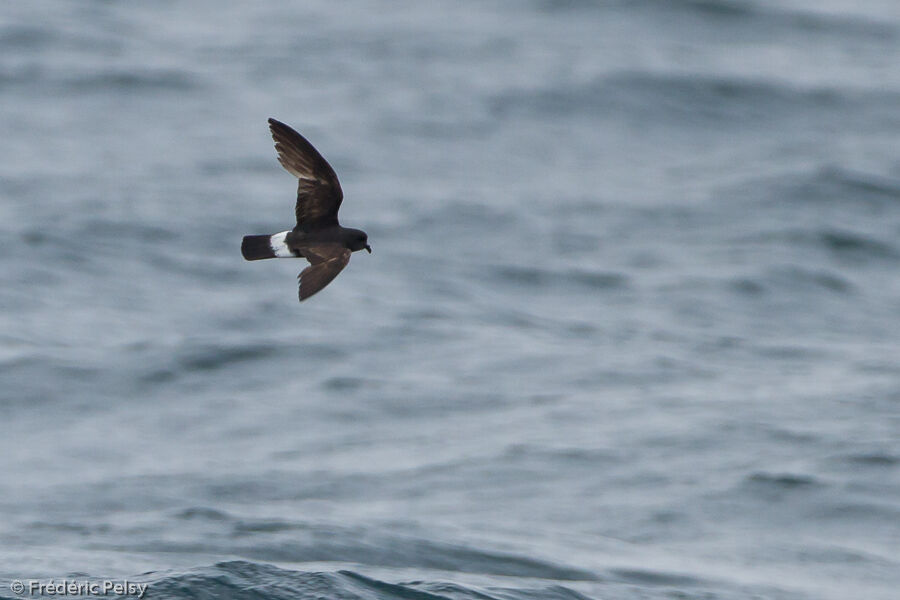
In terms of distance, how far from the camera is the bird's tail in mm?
7133

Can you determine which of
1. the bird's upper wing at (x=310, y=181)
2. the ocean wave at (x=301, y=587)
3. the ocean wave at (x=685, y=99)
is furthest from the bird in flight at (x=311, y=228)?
the ocean wave at (x=685, y=99)

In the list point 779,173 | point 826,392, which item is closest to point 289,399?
point 826,392

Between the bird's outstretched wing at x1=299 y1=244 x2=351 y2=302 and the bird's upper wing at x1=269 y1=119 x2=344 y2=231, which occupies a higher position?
the bird's upper wing at x1=269 y1=119 x2=344 y2=231

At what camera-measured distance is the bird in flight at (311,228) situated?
7.12 m

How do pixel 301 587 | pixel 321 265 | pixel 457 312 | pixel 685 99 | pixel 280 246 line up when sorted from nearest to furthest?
pixel 321 265 < pixel 280 246 < pixel 301 587 < pixel 457 312 < pixel 685 99

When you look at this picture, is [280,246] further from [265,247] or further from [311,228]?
[311,228]

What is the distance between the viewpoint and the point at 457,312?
49.2 feet

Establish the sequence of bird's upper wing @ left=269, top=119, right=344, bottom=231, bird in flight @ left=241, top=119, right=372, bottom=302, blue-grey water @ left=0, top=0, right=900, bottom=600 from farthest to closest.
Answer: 1. blue-grey water @ left=0, top=0, right=900, bottom=600
2. bird's upper wing @ left=269, top=119, right=344, bottom=231
3. bird in flight @ left=241, top=119, right=372, bottom=302

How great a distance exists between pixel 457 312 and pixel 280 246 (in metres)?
7.83

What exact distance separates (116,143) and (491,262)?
216 inches

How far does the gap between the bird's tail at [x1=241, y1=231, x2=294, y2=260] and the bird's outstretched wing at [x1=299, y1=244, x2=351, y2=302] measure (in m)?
0.11

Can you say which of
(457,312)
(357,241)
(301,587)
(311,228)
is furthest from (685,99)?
(357,241)

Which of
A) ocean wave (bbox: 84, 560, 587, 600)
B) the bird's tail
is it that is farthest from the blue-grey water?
the bird's tail

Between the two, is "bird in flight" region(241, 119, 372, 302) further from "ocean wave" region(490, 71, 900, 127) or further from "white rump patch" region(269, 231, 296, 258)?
"ocean wave" region(490, 71, 900, 127)
